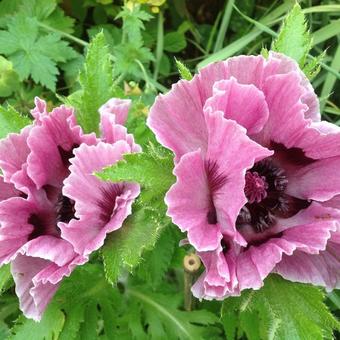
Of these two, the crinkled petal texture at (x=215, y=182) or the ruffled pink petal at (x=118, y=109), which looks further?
the ruffled pink petal at (x=118, y=109)

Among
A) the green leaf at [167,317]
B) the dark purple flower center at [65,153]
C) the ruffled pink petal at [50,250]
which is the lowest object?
the green leaf at [167,317]

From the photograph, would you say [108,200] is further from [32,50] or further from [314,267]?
[32,50]

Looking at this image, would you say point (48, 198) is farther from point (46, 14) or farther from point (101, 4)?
point (101, 4)

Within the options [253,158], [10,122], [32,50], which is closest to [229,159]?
[253,158]

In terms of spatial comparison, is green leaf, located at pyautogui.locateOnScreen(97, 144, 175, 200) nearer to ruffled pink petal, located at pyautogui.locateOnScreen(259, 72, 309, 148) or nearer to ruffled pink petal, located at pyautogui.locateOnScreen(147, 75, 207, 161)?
ruffled pink petal, located at pyautogui.locateOnScreen(147, 75, 207, 161)

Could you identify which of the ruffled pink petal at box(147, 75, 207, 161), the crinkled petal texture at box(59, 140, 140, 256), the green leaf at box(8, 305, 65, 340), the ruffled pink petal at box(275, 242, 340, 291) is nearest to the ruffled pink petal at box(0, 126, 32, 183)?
the crinkled petal texture at box(59, 140, 140, 256)

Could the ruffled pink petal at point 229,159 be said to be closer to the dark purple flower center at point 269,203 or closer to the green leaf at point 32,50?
the dark purple flower center at point 269,203

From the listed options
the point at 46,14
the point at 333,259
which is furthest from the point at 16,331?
the point at 46,14

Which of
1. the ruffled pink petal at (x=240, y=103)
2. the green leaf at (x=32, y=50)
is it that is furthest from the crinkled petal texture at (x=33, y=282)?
the green leaf at (x=32, y=50)

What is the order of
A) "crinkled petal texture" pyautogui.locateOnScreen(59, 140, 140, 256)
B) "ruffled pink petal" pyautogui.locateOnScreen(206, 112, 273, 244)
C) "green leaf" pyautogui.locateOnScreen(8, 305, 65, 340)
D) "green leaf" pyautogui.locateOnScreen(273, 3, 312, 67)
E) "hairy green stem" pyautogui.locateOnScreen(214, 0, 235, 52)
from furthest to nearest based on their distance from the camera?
1. "hairy green stem" pyautogui.locateOnScreen(214, 0, 235, 52)
2. "green leaf" pyautogui.locateOnScreen(8, 305, 65, 340)
3. "green leaf" pyautogui.locateOnScreen(273, 3, 312, 67)
4. "crinkled petal texture" pyautogui.locateOnScreen(59, 140, 140, 256)
5. "ruffled pink petal" pyautogui.locateOnScreen(206, 112, 273, 244)
